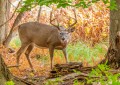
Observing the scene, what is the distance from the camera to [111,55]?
8.45 meters

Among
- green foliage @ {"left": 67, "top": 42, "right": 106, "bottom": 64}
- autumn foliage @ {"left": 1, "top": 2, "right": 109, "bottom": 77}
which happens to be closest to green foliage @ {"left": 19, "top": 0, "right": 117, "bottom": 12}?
autumn foliage @ {"left": 1, "top": 2, "right": 109, "bottom": 77}

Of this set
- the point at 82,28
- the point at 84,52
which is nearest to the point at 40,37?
the point at 84,52

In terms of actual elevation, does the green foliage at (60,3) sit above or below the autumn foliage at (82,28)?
above

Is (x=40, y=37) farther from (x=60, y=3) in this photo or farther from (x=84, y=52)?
(x=60, y=3)

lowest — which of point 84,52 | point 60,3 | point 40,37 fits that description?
point 84,52

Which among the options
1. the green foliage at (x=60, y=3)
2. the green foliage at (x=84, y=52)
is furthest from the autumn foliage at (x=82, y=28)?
the green foliage at (x=60, y=3)

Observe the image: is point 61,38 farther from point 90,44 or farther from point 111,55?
point 90,44

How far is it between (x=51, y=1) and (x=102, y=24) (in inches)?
454

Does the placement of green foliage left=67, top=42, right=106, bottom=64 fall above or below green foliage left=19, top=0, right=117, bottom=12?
below

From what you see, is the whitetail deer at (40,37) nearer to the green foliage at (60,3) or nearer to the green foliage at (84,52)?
the green foliage at (84,52)

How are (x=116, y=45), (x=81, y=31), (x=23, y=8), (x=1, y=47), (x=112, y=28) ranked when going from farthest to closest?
(x=81, y=31)
(x=1, y=47)
(x=112, y=28)
(x=116, y=45)
(x=23, y=8)

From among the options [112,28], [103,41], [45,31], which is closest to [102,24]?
[103,41]

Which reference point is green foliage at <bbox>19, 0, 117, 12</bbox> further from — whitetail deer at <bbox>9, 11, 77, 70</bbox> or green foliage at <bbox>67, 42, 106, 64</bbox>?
green foliage at <bbox>67, 42, 106, 64</bbox>

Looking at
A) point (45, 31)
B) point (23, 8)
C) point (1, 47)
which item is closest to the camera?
point (23, 8)
